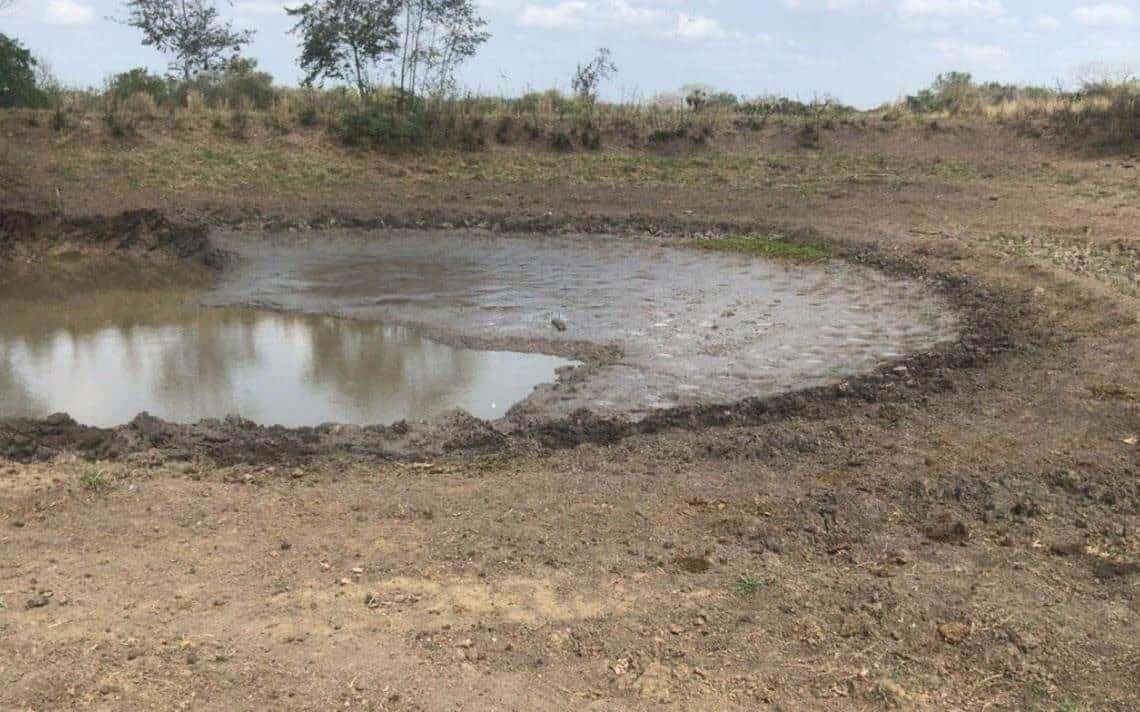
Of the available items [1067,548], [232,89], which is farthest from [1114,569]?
[232,89]

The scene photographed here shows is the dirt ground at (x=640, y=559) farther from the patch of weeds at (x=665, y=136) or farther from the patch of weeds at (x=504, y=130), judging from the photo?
the patch of weeds at (x=504, y=130)

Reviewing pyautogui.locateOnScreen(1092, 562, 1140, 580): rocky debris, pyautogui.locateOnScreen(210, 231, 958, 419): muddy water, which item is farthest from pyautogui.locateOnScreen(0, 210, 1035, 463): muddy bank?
pyautogui.locateOnScreen(1092, 562, 1140, 580): rocky debris

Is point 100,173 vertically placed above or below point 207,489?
above

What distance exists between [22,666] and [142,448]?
2.82 meters

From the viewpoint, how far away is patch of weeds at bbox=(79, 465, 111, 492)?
5430 millimetres

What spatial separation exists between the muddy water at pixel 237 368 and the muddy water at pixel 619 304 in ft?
1.68

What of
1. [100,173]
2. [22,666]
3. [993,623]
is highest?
[100,173]

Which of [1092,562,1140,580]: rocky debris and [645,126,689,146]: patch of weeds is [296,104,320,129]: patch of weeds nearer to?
[645,126,689,146]: patch of weeds

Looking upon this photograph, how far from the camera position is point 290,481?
5.73 metres

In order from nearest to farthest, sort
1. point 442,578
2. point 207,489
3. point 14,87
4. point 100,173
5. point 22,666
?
point 22,666
point 442,578
point 207,489
point 100,173
point 14,87

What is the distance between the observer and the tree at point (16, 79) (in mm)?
21578

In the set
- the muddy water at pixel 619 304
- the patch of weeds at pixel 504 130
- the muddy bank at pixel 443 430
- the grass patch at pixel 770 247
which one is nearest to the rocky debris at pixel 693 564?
the muddy bank at pixel 443 430

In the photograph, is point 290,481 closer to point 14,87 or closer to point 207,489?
point 207,489

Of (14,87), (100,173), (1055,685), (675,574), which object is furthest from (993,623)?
(14,87)
